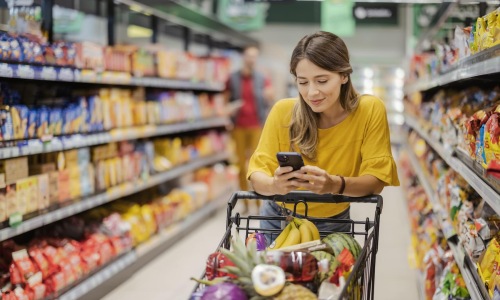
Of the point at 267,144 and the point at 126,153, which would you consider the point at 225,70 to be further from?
the point at 267,144

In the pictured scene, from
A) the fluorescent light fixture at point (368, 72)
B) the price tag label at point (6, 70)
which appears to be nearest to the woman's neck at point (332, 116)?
the price tag label at point (6, 70)

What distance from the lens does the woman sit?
2.24 meters

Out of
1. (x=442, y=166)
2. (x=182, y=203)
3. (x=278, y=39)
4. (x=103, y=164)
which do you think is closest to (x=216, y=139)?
(x=182, y=203)

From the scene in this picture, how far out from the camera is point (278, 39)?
17.0 meters

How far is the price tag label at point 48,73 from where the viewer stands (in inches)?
146

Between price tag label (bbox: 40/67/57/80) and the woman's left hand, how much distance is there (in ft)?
6.77

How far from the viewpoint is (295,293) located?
168cm

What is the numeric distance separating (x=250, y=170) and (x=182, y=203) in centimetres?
413

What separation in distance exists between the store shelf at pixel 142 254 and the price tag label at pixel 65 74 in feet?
4.10

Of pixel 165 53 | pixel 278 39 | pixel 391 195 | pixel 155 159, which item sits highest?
pixel 278 39

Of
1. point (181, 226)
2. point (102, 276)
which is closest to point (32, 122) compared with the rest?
point (102, 276)

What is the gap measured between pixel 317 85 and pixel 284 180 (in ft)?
1.17

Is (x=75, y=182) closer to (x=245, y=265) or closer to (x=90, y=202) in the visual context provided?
(x=90, y=202)

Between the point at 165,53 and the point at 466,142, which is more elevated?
the point at 165,53
